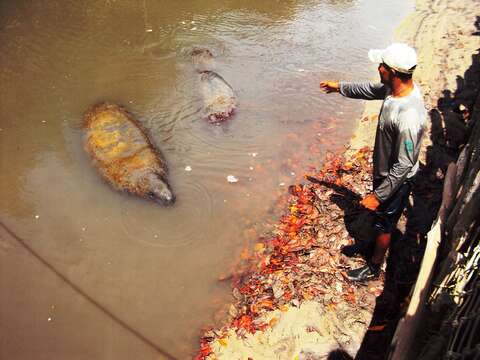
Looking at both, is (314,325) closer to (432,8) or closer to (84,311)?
(84,311)

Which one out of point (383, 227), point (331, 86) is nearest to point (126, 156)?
point (331, 86)

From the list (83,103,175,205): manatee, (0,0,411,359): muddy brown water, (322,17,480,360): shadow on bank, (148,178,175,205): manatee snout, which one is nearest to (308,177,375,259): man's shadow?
(322,17,480,360): shadow on bank

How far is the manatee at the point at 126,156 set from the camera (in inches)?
265

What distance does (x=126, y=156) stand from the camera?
7.12 metres

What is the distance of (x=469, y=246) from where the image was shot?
3471 mm

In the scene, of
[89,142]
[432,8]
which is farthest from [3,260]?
[432,8]

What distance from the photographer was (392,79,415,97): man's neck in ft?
12.8

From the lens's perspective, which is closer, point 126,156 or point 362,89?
point 362,89

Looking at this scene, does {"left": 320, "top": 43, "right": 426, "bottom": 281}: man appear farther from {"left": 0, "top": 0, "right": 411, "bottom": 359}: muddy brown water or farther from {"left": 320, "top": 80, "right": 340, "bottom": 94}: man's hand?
{"left": 0, "top": 0, "right": 411, "bottom": 359}: muddy brown water

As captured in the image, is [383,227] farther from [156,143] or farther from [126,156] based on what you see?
[156,143]

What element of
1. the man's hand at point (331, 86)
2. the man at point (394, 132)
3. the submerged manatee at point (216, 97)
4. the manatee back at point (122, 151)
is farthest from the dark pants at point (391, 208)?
the submerged manatee at point (216, 97)

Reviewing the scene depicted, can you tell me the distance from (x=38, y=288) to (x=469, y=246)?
19.1 ft

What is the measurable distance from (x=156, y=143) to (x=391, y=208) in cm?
534

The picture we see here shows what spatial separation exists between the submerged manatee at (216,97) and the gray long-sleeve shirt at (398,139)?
494 centimetres
